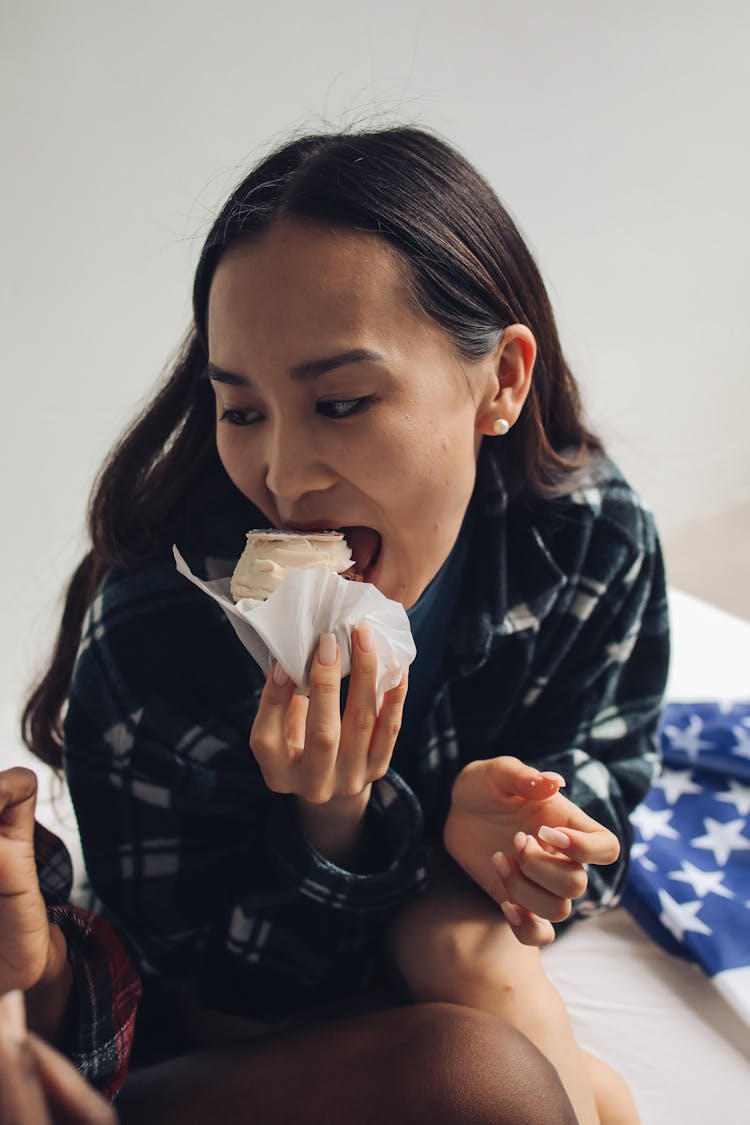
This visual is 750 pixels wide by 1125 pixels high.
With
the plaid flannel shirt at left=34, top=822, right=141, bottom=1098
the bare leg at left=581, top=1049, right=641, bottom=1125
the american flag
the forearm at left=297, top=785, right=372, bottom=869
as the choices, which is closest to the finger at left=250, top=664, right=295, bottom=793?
the forearm at left=297, top=785, right=372, bottom=869

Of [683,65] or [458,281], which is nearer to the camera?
[458,281]

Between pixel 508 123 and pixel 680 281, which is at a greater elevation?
pixel 508 123

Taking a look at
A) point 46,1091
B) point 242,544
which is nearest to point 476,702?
point 242,544

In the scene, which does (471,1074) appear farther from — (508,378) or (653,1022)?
(508,378)

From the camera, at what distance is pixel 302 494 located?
848 millimetres

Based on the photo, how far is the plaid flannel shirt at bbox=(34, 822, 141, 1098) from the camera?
2.55 feet

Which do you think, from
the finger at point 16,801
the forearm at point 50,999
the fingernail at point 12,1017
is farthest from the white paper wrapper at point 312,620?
the fingernail at point 12,1017

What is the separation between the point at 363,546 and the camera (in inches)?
36.5

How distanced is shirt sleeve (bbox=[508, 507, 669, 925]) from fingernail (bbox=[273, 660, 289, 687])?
17.6 inches

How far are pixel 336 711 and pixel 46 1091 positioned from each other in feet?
1.55

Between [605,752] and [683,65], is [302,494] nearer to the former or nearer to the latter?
[605,752]

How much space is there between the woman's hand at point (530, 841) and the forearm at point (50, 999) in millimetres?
421

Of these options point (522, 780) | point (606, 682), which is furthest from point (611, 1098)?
point (606, 682)

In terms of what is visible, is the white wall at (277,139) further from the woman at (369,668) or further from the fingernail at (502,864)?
the fingernail at (502,864)
